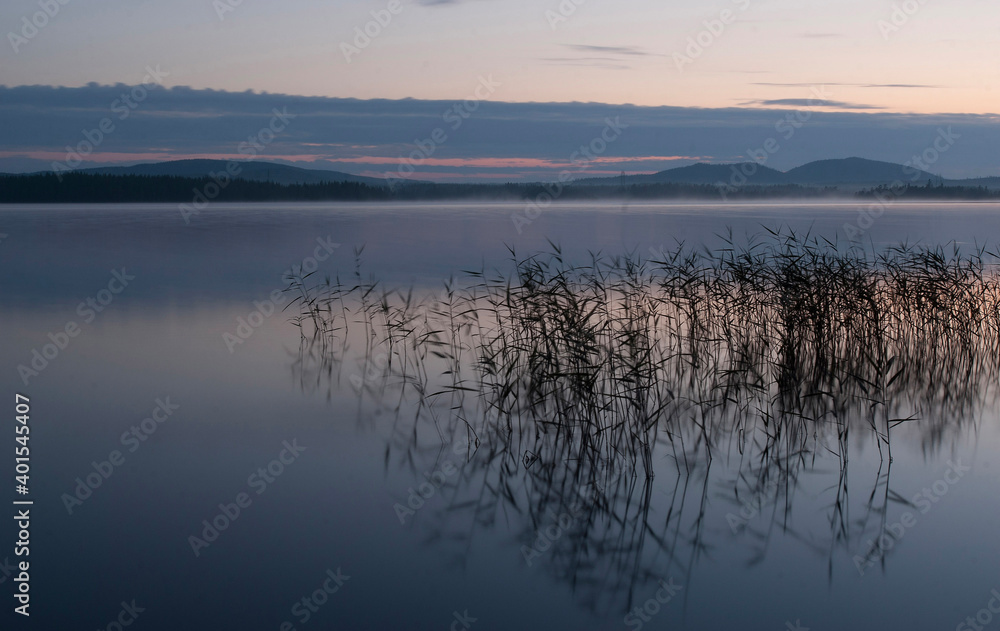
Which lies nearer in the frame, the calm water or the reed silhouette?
the calm water

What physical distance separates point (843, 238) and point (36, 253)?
29.4 meters

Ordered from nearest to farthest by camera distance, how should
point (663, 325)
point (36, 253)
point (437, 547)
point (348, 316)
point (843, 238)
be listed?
1. point (437, 547)
2. point (663, 325)
3. point (348, 316)
4. point (36, 253)
5. point (843, 238)

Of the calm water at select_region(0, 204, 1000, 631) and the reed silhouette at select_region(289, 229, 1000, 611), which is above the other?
the reed silhouette at select_region(289, 229, 1000, 611)

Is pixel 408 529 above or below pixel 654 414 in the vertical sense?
below

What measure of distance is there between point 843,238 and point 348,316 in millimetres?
24734

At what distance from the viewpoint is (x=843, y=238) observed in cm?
3166

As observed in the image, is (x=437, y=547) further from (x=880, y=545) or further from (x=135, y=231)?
(x=135, y=231)

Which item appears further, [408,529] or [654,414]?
[654,414]

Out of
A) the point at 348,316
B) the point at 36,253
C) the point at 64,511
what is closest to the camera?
the point at 64,511

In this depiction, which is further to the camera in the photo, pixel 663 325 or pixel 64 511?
pixel 663 325

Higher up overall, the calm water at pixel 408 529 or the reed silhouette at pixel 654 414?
the reed silhouette at pixel 654 414

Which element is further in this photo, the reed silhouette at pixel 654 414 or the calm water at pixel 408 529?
the reed silhouette at pixel 654 414

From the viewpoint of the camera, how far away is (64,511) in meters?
5.15

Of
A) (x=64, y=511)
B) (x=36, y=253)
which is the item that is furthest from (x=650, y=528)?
(x=36, y=253)
